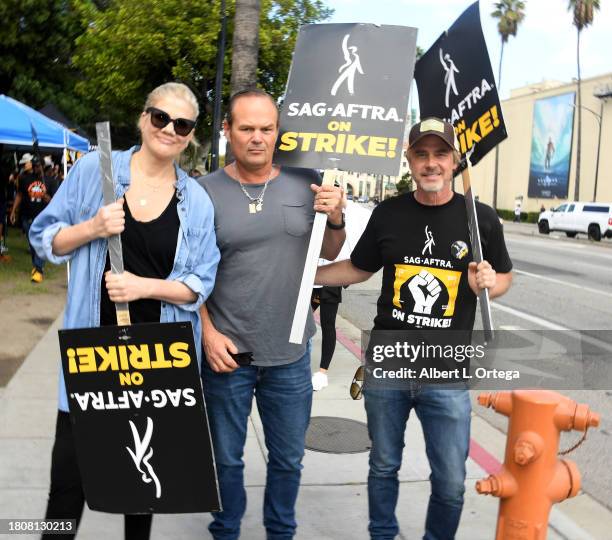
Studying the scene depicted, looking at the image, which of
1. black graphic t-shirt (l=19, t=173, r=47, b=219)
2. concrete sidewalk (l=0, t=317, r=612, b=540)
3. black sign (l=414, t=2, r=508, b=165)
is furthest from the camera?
black graphic t-shirt (l=19, t=173, r=47, b=219)

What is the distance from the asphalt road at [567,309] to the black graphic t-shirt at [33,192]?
5.78 metres

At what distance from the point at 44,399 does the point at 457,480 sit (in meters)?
3.68

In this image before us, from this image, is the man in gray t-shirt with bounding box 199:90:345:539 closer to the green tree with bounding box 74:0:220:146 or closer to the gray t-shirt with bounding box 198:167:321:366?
the gray t-shirt with bounding box 198:167:321:366

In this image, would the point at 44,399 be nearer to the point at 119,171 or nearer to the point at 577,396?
the point at 119,171

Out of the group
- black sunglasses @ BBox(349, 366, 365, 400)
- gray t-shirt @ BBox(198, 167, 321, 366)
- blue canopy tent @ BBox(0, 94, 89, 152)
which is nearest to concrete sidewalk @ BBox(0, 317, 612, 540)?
black sunglasses @ BBox(349, 366, 365, 400)

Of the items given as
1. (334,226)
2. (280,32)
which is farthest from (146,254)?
(280,32)

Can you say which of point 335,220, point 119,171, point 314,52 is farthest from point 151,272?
point 314,52

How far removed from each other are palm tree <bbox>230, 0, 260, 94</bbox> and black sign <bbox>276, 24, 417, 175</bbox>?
3517 mm

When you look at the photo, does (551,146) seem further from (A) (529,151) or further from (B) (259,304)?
(B) (259,304)

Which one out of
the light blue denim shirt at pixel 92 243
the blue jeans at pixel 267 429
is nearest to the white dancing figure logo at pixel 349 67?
the light blue denim shirt at pixel 92 243

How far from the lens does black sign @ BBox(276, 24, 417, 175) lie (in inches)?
120

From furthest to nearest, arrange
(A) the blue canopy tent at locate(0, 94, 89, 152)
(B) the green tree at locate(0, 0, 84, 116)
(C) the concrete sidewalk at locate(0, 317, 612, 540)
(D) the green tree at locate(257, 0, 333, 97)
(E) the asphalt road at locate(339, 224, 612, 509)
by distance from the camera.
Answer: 1. (B) the green tree at locate(0, 0, 84, 116)
2. (D) the green tree at locate(257, 0, 333, 97)
3. (A) the blue canopy tent at locate(0, 94, 89, 152)
4. (E) the asphalt road at locate(339, 224, 612, 509)
5. (C) the concrete sidewalk at locate(0, 317, 612, 540)

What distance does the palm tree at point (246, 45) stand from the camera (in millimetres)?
6484

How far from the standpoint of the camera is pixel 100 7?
2462 centimetres
